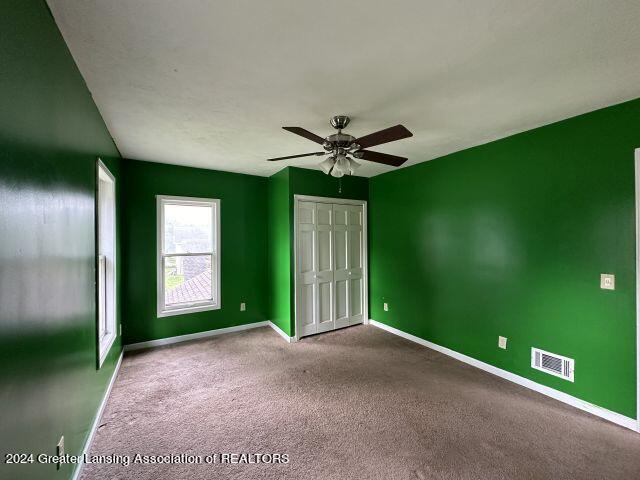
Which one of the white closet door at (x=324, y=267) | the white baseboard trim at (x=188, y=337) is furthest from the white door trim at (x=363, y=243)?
the white baseboard trim at (x=188, y=337)

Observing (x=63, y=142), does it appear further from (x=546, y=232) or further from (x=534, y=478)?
(x=546, y=232)

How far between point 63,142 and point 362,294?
4.07 meters

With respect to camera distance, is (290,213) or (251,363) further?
(290,213)

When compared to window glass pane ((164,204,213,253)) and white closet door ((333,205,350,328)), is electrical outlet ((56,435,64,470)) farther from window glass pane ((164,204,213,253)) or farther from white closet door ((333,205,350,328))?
white closet door ((333,205,350,328))

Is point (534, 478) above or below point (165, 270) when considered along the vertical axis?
below

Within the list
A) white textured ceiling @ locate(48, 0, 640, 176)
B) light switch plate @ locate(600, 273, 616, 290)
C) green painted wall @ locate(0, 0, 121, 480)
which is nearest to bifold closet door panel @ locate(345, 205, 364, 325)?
white textured ceiling @ locate(48, 0, 640, 176)

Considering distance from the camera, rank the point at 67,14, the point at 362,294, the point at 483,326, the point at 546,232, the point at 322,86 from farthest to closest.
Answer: the point at 362,294, the point at 483,326, the point at 546,232, the point at 322,86, the point at 67,14

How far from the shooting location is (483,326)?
304 cm

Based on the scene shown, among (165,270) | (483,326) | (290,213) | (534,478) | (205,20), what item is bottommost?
(534,478)

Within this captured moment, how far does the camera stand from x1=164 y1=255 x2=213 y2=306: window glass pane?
3.84 m

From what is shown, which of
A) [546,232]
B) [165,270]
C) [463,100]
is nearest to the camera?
[463,100]

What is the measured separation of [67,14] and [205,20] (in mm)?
640

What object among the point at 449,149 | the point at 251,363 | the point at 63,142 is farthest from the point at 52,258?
the point at 449,149

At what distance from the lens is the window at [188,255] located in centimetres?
379
